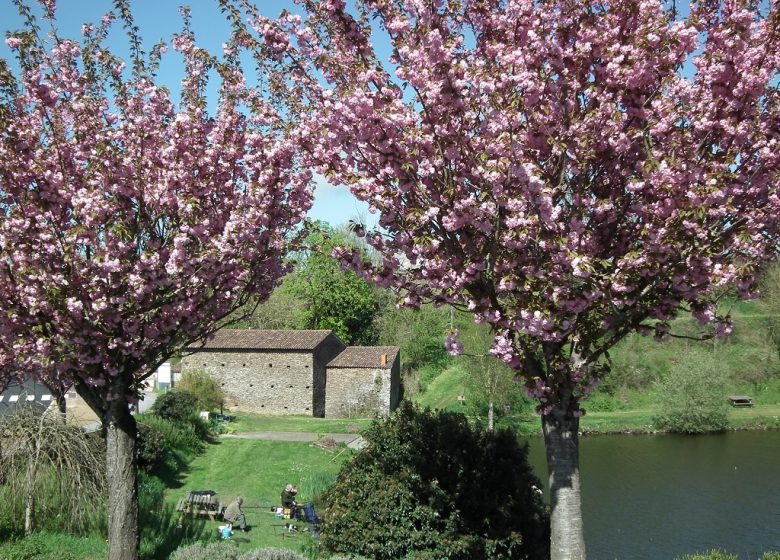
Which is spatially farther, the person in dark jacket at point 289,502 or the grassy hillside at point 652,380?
the grassy hillside at point 652,380

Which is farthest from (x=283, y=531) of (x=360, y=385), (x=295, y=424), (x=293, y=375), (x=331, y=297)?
(x=331, y=297)

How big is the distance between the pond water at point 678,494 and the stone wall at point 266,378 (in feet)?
45.3

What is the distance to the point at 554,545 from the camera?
24.7ft

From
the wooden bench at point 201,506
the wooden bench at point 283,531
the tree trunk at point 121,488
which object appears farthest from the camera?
the wooden bench at point 201,506

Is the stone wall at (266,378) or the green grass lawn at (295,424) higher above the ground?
the stone wall at (266,378)

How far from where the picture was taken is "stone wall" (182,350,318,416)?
4031cm

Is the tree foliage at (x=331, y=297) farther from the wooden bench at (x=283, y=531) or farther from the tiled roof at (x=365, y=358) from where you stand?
the wooden bench at (x=283, y=531)

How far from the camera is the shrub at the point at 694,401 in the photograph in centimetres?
3781

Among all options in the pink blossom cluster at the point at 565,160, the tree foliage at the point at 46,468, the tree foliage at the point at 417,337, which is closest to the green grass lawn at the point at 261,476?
the tree foliage at the point at 46,468

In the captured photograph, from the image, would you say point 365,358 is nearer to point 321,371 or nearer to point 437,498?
point 321,371

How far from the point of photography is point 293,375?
132 feet

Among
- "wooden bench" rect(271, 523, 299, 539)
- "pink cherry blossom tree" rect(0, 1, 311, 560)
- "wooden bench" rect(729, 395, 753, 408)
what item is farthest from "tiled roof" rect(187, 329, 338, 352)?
"pink cherry blossom tree" rect(0, 1, 311, 560)

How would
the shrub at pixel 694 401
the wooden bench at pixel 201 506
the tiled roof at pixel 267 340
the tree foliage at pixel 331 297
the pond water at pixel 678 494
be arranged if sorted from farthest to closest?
the tree foliage at pixel 331 297
the tiled roof at pixel 267 340
the shrub at pixel 694 401
the pond water at pixel 678 494
the wooden bench at pixel 201 506

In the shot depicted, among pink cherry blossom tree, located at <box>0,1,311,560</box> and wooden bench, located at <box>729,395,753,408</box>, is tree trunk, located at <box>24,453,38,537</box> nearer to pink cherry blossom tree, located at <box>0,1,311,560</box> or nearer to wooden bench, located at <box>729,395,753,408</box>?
pink cherry blossom tree, located at <box>0,1,311,560</box>
